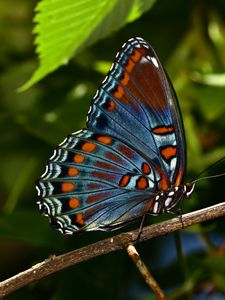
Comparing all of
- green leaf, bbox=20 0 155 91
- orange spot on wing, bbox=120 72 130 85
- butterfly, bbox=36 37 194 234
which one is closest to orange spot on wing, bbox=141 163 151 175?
butterfly, bbox=36 37 194 234

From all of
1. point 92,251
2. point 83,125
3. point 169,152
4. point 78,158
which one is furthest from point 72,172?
point 83,125

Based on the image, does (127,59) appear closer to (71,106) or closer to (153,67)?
(153,67)

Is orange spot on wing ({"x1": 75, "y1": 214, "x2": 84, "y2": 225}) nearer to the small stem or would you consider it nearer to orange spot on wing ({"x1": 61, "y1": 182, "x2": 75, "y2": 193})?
orange spot on wing ({"x1": 61, "y1": 182, "x2": 75, "y2": 193})

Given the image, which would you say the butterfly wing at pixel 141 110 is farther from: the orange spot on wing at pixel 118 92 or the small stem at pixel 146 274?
the small stem at pixel 146 274

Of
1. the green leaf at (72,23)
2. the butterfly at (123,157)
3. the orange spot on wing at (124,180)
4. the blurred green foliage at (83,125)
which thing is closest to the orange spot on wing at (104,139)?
the butterfly at (123,157)

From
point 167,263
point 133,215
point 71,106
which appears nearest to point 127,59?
point 133,215

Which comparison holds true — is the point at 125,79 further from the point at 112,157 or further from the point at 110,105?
the point at 112,157

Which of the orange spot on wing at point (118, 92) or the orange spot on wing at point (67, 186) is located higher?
the orange spot on wing at point (118, 92)
